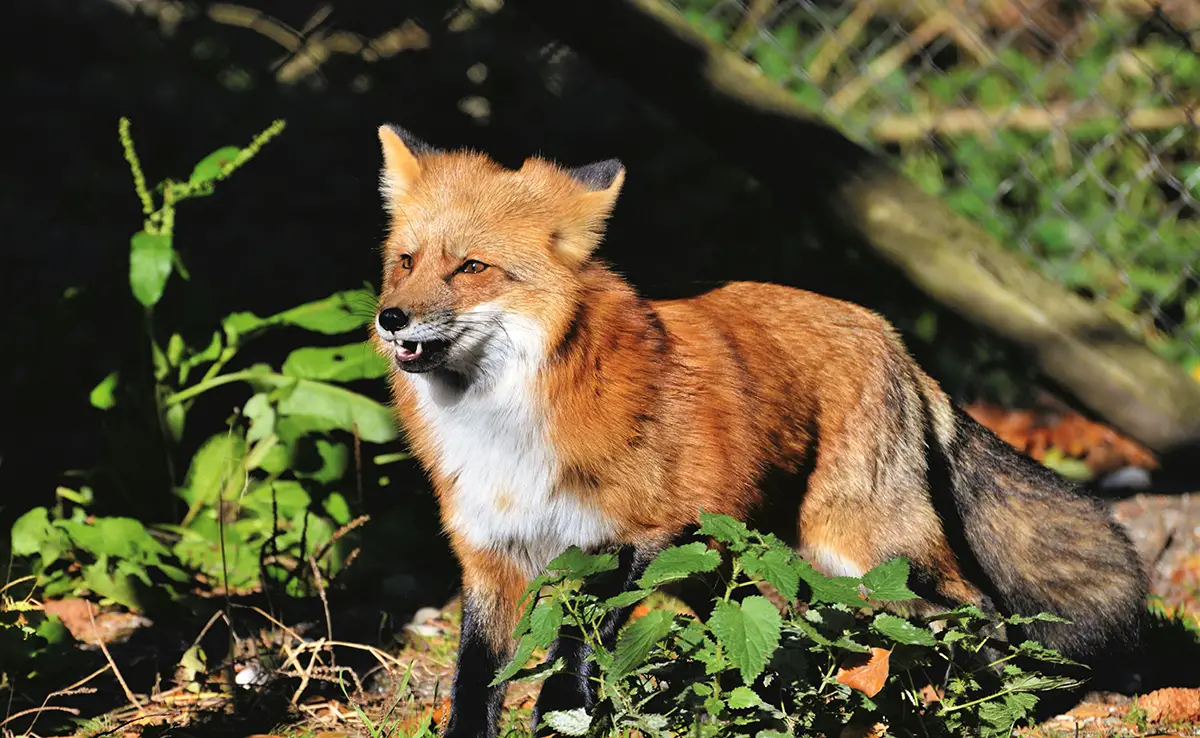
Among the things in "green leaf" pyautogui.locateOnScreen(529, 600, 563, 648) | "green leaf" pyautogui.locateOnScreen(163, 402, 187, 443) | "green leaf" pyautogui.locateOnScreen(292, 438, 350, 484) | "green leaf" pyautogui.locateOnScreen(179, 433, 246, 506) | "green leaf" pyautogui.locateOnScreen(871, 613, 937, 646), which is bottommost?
"green leaf" pyautogui.locateOnScreen(179, 433, 246, 506)

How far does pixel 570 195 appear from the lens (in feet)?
10.0

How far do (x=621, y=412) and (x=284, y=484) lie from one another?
1.74 m

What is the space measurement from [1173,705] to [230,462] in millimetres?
3038

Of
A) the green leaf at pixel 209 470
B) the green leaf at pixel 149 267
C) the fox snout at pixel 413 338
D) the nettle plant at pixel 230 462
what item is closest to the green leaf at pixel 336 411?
the nettle plant at pixel 230 462

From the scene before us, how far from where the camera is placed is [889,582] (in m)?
2.70

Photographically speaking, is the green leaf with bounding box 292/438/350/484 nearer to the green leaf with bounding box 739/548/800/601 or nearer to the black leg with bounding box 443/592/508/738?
the black leg with bounding box 443/592/508/738

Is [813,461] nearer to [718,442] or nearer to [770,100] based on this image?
[718,442]

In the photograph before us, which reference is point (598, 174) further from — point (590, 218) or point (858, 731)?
point (858, 731)

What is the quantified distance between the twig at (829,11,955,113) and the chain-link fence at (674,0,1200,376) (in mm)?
11

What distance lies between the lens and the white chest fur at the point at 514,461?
2877 millimetres

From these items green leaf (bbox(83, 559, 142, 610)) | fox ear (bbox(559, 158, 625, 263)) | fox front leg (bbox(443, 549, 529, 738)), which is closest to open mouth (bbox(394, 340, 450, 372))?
fox ear (bbox(559, 158, 625, 263))

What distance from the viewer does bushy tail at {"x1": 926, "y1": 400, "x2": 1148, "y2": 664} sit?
139 inches

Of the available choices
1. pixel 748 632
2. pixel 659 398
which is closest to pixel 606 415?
pixel 659 398

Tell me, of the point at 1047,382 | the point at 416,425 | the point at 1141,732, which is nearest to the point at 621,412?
the point at 416,425
